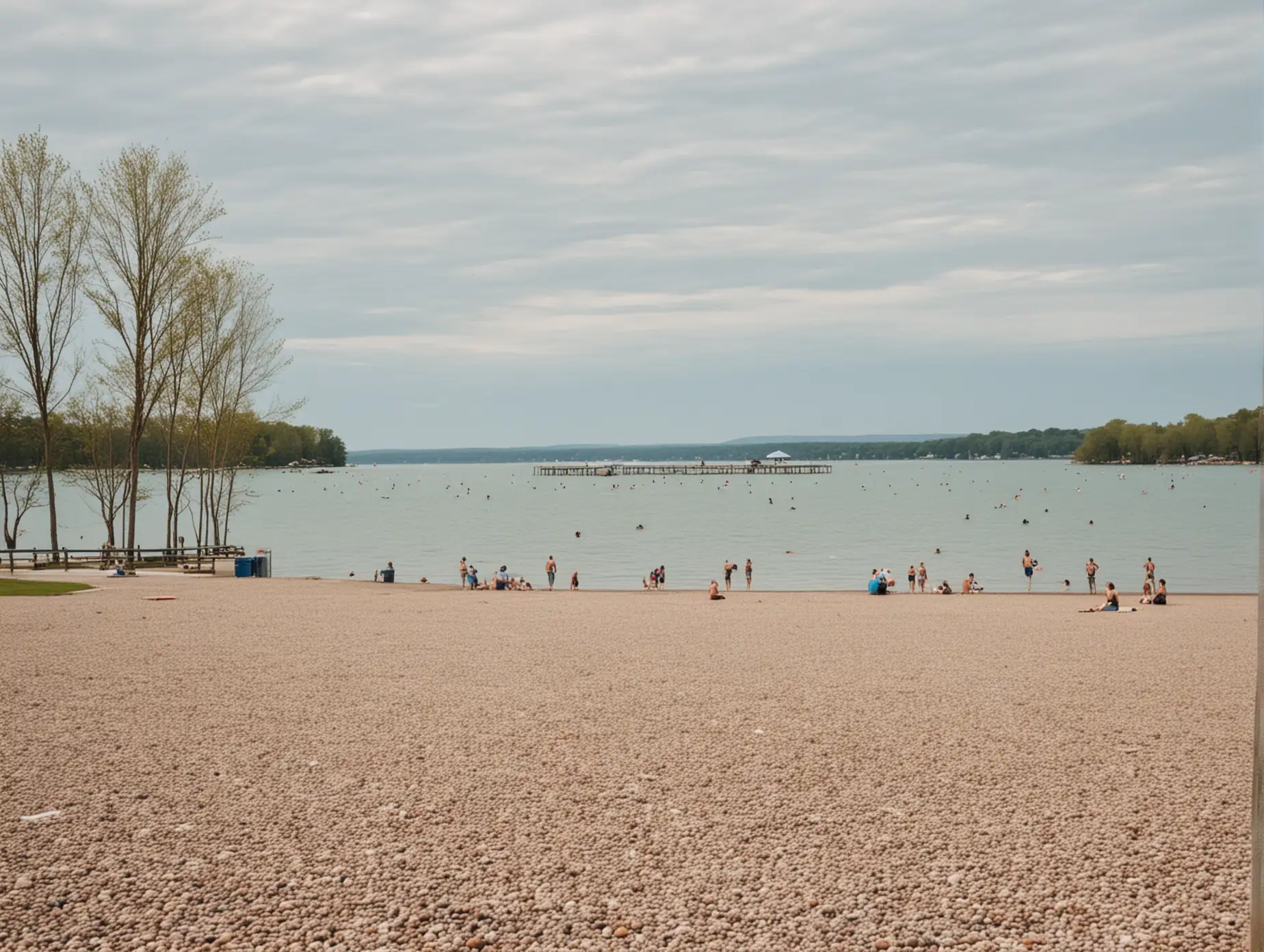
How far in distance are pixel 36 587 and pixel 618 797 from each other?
74.6ft

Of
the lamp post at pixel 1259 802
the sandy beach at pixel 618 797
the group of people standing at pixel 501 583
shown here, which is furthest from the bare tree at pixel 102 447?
the lamp post at pixel 1259 802

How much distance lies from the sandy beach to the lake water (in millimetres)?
32463

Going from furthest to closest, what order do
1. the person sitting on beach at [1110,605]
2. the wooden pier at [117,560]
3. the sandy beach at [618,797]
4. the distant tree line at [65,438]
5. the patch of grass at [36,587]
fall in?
the distant tree line at [65,438]
the wooden pier at [117,560]
the person sitting on beach at [1110,605]
the patch of grass at [36,587]
the sandy beach at [618,797]

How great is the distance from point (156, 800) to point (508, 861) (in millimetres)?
3190

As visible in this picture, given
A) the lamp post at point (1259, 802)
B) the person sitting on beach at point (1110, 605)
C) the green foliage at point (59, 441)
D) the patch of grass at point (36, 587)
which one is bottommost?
the person sitting on beach at point (1110, 605)

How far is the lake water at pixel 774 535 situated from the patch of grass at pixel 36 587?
23.8m

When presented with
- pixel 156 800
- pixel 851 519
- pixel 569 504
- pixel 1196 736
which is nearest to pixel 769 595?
pixel 1196 736

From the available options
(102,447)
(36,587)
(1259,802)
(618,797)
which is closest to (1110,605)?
(618,797)

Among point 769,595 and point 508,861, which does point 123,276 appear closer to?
point 769,595

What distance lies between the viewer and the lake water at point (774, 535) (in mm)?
54312

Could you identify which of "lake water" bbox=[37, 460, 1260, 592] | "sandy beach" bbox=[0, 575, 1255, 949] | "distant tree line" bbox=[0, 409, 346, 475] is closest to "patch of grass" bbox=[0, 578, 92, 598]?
"sandy beach" bbox=[0, 575, 1255, 949]

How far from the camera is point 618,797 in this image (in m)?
8.82

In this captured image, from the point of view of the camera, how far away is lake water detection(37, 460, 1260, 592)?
2138 inches

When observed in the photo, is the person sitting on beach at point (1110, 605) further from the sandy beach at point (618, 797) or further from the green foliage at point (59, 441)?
the green foliage at point (59, 441)
